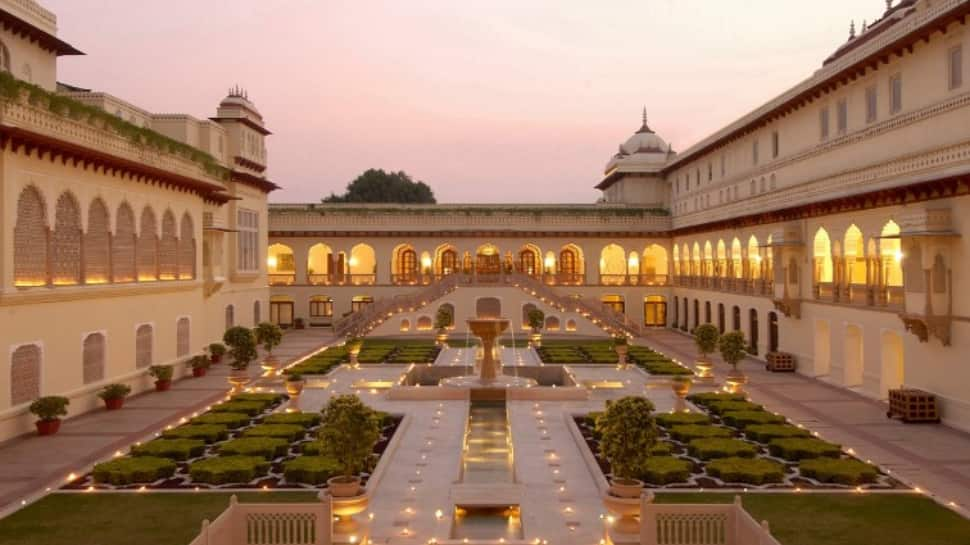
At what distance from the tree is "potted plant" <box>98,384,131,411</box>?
71.7 meters

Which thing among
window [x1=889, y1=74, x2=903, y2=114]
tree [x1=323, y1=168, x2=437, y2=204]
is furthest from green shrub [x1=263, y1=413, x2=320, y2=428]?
tree [x1=323, y1=168, x2=437, y2=204]

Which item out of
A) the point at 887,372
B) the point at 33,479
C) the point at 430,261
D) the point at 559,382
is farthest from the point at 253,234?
the point at 887,372

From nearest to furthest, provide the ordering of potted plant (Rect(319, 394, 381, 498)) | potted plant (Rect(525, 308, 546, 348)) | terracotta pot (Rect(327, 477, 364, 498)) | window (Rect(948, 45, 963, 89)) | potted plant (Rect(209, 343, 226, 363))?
terracotta pot (Rect(327, 477, 364, 498)), potted plant (Rect(319, 394, 381, 498)), window (Rect(948, 45, 963, 89)), potted plant (Rect(209, 343, 226, 363)), potted plant (Rect(525, 308, 546, 348))

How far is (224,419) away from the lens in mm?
22922

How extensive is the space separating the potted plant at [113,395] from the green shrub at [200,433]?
18.1ft

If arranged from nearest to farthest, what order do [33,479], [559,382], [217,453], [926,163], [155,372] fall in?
[33,479]
[217,453]
[926,163]
[155,372]
[559,382]

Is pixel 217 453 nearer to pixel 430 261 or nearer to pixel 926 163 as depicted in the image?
pixel 926 163

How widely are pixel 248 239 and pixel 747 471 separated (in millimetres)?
34425

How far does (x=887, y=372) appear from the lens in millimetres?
27297

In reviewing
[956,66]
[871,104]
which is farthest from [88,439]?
[871,104]

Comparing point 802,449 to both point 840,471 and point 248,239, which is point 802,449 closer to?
point 840,471

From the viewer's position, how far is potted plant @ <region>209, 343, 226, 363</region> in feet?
123

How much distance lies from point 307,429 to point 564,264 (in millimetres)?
40411

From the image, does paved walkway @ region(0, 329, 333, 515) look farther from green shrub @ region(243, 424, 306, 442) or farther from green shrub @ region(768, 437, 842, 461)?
green shrub @ region(768, 437, 842, 461)
